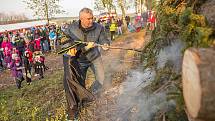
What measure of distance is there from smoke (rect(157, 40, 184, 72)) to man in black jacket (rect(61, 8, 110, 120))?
5.98 ft

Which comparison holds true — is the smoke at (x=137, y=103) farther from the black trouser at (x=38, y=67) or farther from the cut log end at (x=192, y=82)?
the black trouser at (x=38, y=67)

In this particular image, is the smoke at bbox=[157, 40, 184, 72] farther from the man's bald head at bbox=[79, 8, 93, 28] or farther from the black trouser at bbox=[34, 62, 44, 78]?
the black trouser at bbox=[34, 62, 44, 78]

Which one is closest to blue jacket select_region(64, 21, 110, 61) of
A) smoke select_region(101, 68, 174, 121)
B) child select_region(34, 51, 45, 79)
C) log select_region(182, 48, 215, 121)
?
smoke select_region(101, 68, 174, 121)

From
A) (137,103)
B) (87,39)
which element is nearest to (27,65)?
(87,39)

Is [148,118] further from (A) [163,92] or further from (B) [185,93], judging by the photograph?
(B) [185,93]

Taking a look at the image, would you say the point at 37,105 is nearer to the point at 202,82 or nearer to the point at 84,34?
the point at 84,34

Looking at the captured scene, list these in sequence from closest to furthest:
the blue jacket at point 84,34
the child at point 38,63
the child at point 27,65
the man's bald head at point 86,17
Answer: the man's bald head at point 86,17 < the blue jacket at point 84,34 < the child at point 27,65 < the child at point 38,63

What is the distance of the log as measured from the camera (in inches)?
112

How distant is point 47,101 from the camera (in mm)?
8719

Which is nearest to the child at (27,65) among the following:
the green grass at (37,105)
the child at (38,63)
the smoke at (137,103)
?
the child at (38,63)

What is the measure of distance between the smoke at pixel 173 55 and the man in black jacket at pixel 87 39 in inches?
71.8

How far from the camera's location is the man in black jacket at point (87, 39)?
7.03m

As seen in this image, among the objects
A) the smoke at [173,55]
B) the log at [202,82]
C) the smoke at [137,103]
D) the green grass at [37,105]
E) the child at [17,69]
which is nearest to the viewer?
the log at [202,82]

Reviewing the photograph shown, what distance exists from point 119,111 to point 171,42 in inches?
79.7
